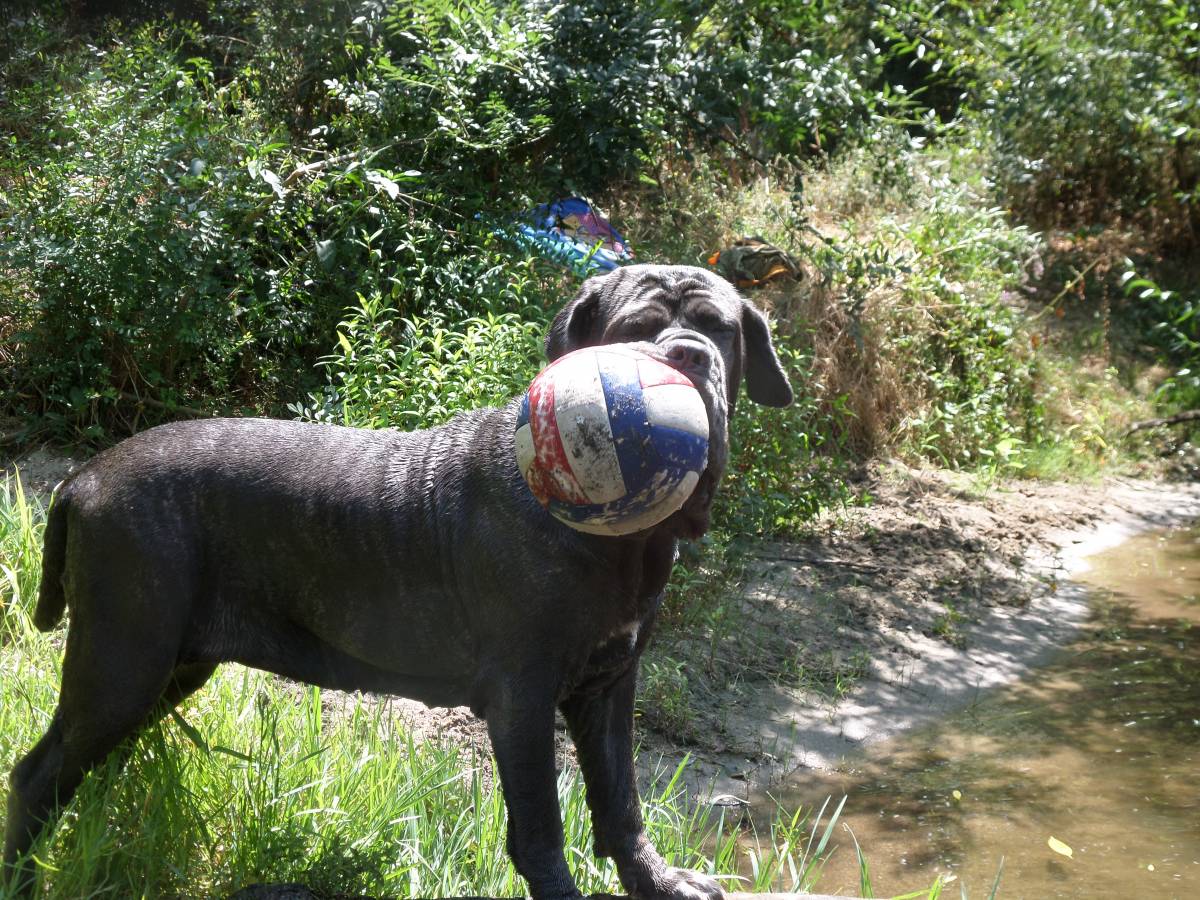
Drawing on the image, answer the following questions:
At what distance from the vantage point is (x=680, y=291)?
10.8ft

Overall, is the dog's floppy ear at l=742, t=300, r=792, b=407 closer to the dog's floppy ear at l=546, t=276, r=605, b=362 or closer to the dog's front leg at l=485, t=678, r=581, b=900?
the dog's floppy ear at l=546, t=276, r=605, b=362

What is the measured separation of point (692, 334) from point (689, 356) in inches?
7.4

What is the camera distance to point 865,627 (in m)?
7.25

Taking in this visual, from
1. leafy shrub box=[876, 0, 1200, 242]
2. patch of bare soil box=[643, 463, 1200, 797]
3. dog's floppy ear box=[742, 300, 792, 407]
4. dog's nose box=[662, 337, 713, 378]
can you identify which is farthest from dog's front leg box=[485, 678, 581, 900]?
leafy shrub box=[876, 0, 1200, 242]

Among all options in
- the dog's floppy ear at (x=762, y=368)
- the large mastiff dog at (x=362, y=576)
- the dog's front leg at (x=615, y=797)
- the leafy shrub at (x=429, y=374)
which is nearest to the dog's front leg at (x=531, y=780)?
the large mastiff dog at (x=362, y=576)

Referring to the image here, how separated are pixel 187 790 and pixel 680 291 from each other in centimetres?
206

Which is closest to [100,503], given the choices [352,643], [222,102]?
[352,643]

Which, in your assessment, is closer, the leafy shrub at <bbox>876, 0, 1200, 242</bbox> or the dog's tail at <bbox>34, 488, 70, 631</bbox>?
the dog's tail at <bbox>34, 488, 70, 631</bbox>

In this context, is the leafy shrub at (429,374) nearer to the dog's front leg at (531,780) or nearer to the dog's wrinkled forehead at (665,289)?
the dog's wrinkled forehead at (665,289)

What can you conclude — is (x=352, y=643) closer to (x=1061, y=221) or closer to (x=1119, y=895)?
(x=1119, y=895)

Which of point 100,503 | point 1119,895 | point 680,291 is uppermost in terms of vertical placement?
point 680,291

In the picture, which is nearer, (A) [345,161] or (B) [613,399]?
(B) [613,399]

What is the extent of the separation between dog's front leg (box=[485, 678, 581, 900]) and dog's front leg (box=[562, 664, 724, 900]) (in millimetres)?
305

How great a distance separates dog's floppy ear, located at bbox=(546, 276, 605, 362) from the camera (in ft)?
11.4
